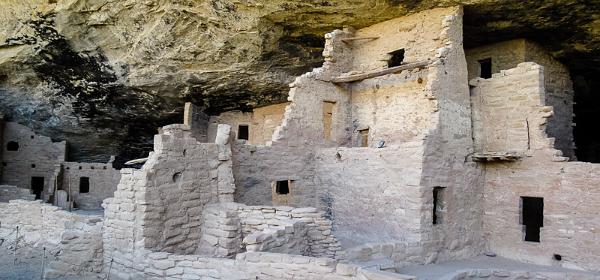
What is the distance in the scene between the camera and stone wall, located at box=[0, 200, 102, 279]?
7816 mm

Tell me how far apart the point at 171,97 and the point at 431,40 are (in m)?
7.16

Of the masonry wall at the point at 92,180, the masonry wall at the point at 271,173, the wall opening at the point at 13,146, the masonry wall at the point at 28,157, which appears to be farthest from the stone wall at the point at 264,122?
the wall opening at the point at 13,146

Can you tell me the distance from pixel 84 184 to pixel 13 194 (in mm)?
2284

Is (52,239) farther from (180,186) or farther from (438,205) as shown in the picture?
(438,205)

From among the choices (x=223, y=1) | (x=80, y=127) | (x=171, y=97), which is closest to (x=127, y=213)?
(x=223, y=1)

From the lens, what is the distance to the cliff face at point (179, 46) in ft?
32.9

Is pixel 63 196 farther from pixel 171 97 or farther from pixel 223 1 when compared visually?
pixel 223 1

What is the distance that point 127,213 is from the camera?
7414mm

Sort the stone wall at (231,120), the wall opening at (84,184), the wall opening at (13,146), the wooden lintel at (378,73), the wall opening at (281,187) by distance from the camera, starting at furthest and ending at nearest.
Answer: the wall opening at (13,146) → the wall opening at (84,184) → the stone wall at (231,120) → the wall opening at (281,187) → the wooden lintel at (378,73)

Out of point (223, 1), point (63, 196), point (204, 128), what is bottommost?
point (63, 196)

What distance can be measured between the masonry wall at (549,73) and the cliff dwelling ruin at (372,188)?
0.14 ft

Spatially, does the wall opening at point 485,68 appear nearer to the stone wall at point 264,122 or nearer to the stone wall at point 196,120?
the stone wall at point 264,122

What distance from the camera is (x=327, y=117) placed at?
1133 centimetres

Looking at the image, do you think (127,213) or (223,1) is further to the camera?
(223,1)
